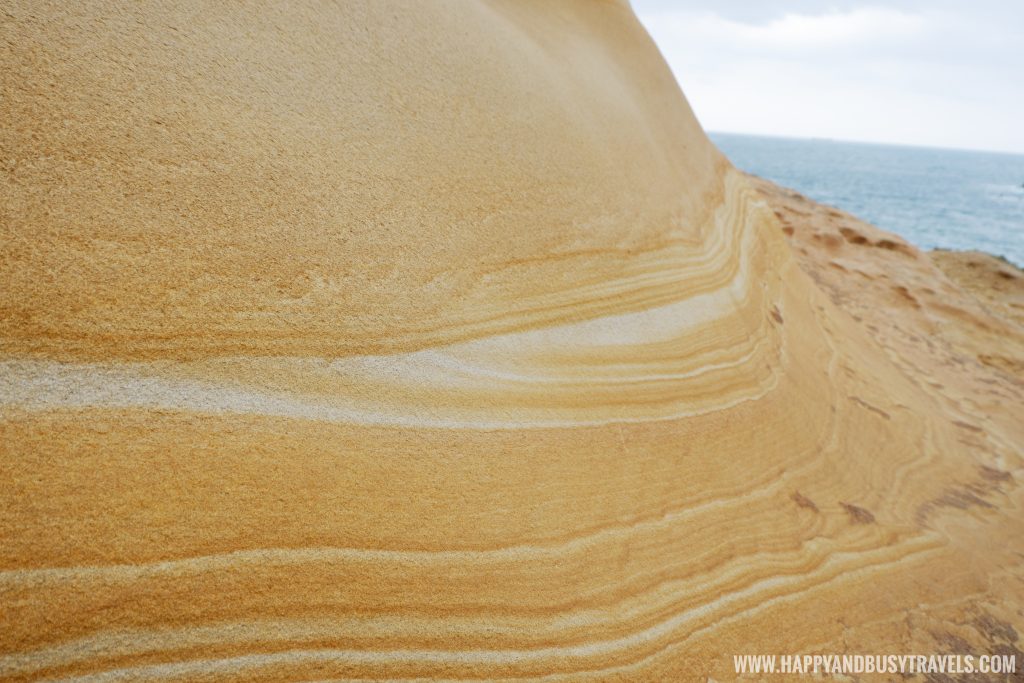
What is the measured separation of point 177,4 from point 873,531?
183 centimetres

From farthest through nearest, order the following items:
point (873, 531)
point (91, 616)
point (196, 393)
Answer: point (873, 531), point (196, 393), point (91, 616)

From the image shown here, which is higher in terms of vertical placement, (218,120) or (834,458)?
(218,120)

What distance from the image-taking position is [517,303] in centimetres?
128

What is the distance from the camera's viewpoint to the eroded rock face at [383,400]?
79 centimetres

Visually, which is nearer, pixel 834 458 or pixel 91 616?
pixel 91 616

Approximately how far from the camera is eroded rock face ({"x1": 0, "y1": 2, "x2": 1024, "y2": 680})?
0.79 metres

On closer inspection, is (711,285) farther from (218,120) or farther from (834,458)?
(218,120)

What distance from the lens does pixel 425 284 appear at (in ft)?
3.77

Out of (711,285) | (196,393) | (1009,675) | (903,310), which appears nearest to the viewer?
(196,393)

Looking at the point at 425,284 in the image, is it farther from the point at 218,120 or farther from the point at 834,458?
the point at 834,458

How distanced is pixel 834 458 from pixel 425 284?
123 cm

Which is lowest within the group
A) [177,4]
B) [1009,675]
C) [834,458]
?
[1009,675]

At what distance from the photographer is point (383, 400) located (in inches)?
40.6

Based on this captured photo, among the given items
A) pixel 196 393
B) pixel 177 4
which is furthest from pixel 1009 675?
pixel 177 4
